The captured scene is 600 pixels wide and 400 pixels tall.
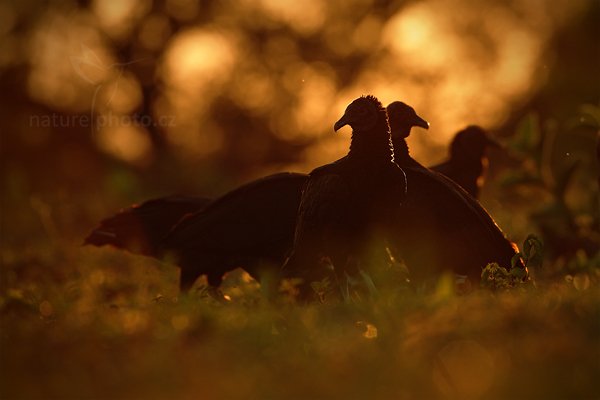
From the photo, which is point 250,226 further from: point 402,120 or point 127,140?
point 127,140

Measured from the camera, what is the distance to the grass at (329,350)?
3.13 meters

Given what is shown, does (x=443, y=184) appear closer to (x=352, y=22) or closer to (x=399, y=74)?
(x=399, y=74)

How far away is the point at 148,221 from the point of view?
7055 mm

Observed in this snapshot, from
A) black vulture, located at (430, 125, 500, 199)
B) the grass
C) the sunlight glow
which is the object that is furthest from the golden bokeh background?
the grass

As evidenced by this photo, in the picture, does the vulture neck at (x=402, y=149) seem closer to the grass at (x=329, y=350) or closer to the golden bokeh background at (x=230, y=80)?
the grass at (x=329, y=350)

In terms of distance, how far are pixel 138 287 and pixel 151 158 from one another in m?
14.7

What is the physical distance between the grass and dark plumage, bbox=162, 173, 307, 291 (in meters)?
1.07

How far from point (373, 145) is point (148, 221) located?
248cm

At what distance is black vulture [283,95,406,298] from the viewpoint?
505 centimetres

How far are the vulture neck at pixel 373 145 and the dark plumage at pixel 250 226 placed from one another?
0.85m

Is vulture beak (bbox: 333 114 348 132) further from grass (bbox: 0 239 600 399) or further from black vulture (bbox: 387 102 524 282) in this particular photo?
grass (bbox: 0 239 600 399)

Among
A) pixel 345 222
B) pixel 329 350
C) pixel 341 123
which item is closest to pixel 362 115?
pixel 341 123

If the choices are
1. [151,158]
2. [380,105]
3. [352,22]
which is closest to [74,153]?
[151,158]

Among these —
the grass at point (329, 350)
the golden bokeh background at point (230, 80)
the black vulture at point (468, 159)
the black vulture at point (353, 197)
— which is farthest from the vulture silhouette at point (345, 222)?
the golden bokeh background at point (230, 80)
